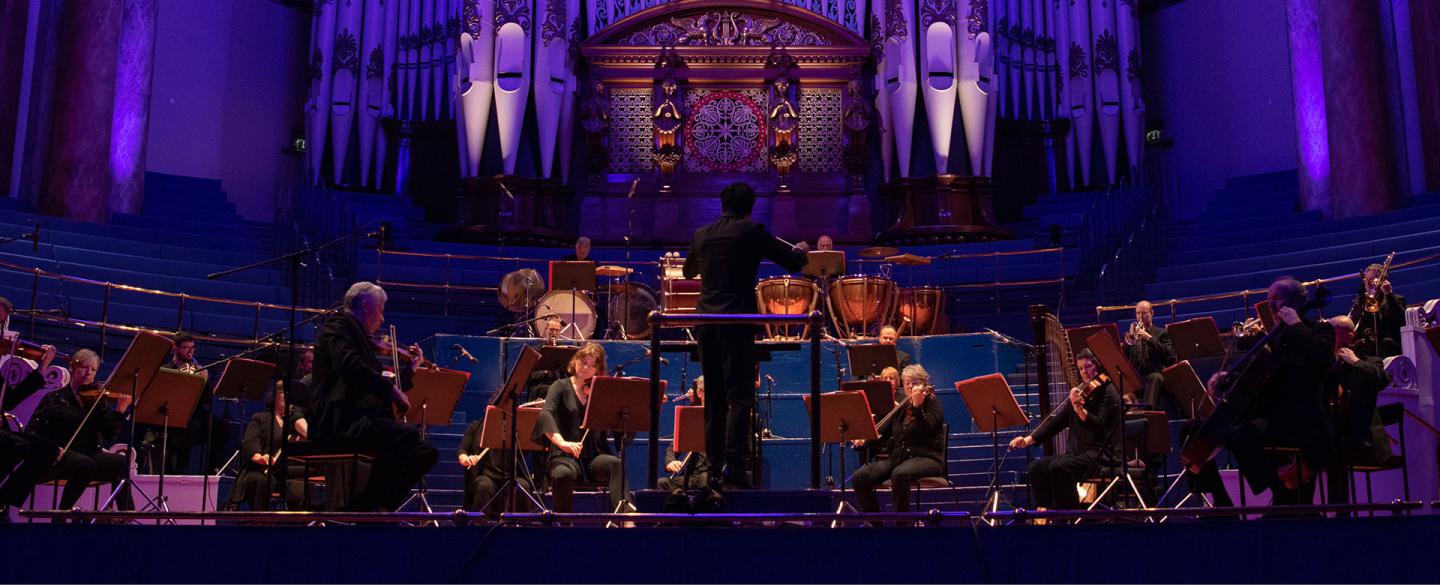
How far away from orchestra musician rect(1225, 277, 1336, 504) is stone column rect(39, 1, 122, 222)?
11766mm

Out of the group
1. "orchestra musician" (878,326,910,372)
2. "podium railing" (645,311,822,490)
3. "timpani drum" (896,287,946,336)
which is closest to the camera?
"podium railing" (645,311,822,490)

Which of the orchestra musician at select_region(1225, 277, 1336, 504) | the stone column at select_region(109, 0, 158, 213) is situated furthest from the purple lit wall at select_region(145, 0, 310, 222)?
the orchestra musician at select_region(1225, 277, 1336, 504)

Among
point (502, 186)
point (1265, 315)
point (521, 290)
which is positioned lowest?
point (1265, 315)

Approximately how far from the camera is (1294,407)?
272 inches

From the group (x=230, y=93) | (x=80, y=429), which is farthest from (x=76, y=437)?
(x=230, y=93)

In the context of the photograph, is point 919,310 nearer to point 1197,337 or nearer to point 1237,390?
point 1197,337

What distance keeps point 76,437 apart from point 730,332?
4.09 metres

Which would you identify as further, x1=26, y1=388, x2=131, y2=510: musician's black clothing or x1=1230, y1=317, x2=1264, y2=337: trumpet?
x1=1230, y1=317, x2=1264, y2=337: trumpet

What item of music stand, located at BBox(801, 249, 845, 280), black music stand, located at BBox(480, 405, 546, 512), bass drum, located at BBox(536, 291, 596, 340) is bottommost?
black music stand, located at BBox(480, 405, 546, 512)

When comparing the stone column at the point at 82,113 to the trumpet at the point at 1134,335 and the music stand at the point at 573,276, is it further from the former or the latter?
the trumpet at the point at 1134,335

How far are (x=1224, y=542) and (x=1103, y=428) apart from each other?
3156 mm

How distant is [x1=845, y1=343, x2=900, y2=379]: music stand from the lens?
36.5 ft

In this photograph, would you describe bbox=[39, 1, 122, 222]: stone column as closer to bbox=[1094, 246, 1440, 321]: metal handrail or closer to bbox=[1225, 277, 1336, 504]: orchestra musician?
bbox=[1094, 246, 1440, 321]: metal handrail

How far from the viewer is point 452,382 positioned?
9070 mm
